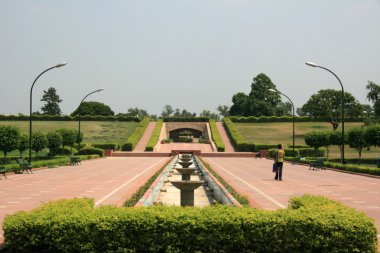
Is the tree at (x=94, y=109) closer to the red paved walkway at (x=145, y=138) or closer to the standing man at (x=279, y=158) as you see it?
the red paved walkway at (x=145, y=138)

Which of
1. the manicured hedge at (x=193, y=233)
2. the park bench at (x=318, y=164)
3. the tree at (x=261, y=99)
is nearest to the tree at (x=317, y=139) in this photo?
the park bench at (x=318, y=164)

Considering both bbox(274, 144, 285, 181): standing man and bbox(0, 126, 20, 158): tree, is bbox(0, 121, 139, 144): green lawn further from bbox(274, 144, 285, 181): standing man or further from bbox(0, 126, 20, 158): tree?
bbox(274, 144, 285, 181): standing man

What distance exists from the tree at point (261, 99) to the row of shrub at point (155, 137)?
25857 mm

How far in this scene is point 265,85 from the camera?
3984 inches

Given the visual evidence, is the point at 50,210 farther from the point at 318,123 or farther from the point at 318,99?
the point at 318,123

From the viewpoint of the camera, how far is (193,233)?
19.2 ft

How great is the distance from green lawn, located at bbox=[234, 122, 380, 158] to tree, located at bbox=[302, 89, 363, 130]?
2.28 m

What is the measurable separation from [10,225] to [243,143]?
4865cm

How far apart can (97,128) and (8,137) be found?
37.6m

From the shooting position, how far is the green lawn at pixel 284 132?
51.6m

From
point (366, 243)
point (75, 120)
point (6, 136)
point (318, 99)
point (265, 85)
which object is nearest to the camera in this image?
point (366, 243)

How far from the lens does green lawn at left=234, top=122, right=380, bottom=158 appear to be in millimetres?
51625

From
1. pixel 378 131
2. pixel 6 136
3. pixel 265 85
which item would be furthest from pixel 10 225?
pixel 265 85

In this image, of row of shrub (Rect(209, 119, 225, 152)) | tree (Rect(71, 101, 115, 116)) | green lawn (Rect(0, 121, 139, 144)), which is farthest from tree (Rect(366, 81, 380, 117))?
tree (Rect(71, 101, 115, 116))
